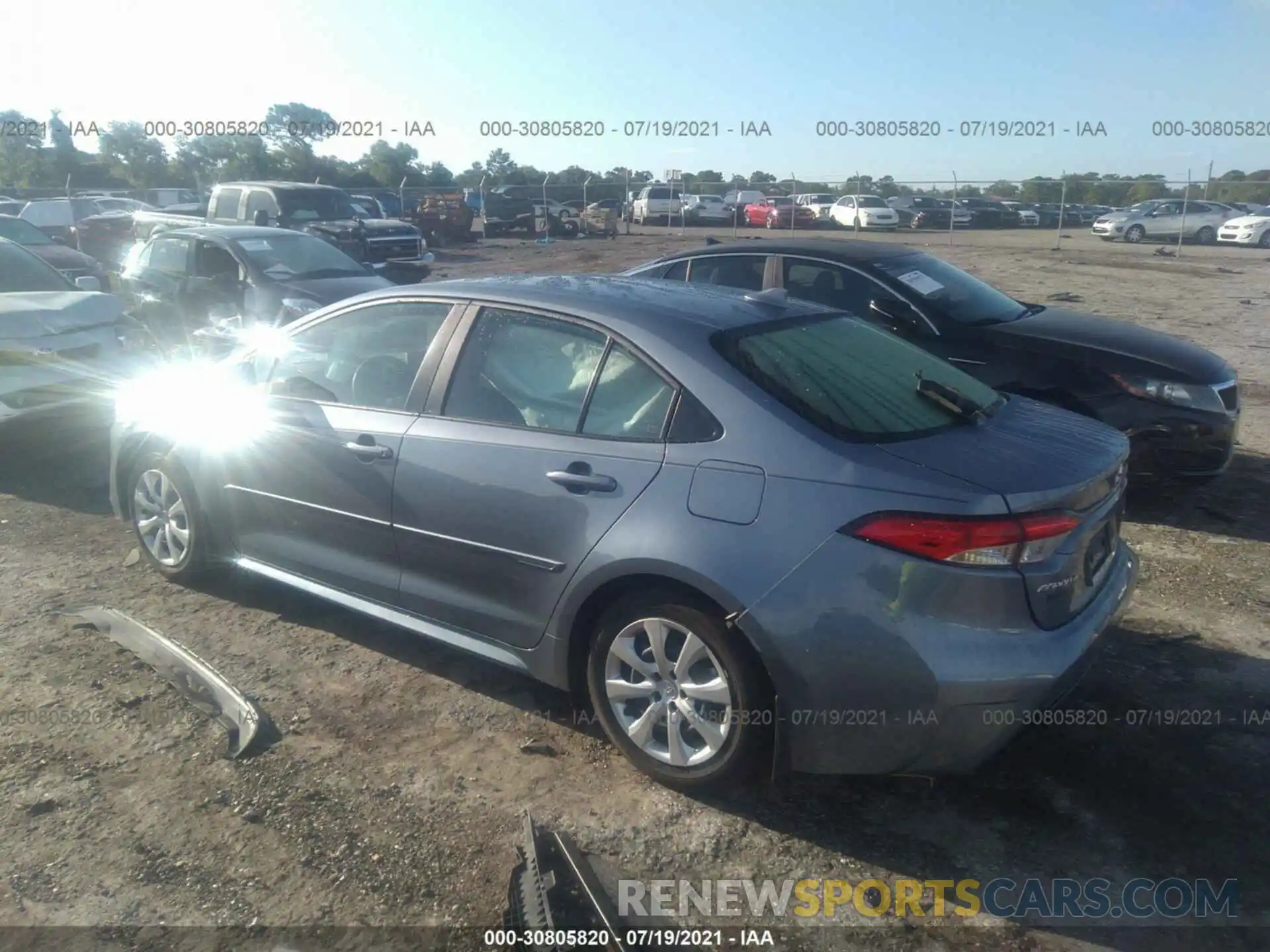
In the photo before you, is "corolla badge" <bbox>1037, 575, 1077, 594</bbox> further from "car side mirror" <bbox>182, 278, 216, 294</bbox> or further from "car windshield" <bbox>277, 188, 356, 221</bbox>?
"car windshield" <bbox>277, 188, 356, 221</bbox>

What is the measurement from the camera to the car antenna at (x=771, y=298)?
13.1 ft

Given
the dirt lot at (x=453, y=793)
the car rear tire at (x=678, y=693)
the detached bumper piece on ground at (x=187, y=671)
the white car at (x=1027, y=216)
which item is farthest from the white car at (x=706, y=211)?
the car rear tire at (x=678, y=693)

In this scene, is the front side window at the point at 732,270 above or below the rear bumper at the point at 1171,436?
above

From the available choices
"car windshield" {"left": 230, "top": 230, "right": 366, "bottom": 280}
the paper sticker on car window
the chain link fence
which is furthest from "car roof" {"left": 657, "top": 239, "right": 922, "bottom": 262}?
the chain link fence

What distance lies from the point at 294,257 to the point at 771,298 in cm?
803

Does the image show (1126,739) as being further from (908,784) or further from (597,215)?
(597,215)

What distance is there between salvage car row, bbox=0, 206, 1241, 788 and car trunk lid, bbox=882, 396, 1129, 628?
13 mm

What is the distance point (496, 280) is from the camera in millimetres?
4254

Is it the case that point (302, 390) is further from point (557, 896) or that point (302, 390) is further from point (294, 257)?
point (294, 257)

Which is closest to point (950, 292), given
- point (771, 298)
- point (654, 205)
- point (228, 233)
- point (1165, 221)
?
point (771, 298)

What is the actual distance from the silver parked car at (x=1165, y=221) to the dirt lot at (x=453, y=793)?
2838 centimetres

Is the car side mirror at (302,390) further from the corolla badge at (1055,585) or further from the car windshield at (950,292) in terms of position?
the car windshield at (950,292)

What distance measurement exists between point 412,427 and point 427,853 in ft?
5.35

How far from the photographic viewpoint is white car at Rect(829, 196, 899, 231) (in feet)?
113
